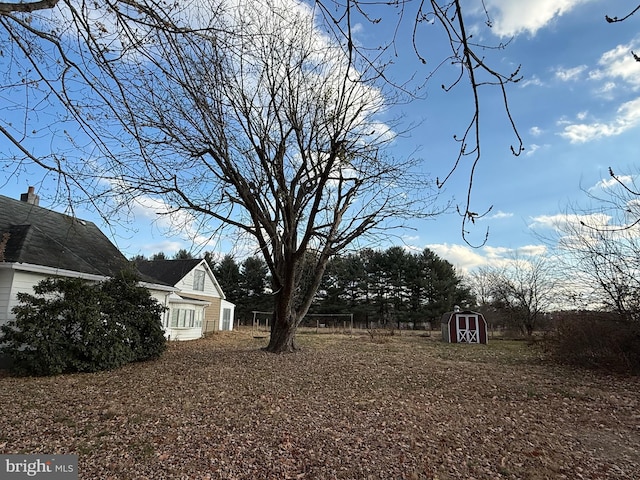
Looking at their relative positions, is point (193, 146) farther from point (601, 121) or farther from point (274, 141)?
point (601, 121)

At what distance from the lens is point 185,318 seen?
18.7 m

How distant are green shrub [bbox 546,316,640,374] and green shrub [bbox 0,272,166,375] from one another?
11696 mm

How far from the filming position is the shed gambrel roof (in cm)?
977

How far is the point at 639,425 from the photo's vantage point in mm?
5562

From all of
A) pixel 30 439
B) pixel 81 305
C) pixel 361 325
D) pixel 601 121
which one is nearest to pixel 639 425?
pixel 601 121

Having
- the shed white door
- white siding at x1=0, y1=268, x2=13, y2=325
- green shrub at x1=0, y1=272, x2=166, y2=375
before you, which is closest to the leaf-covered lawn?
green shrub at x1=0, y1=272, x2=166, y2=375

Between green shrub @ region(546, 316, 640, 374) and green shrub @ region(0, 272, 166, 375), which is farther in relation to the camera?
green shrub @ region(546, 316, 640, 374)

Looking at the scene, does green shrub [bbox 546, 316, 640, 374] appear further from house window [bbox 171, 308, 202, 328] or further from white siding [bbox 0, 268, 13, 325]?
house window [bbox 171, 308, 202, 328]

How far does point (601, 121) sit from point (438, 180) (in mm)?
2385

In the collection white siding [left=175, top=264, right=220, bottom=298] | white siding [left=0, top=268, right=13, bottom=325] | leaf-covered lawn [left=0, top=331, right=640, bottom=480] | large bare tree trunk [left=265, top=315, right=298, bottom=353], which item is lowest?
leaf-covered lawn [left=0, top=331, right=640, bottom=480]

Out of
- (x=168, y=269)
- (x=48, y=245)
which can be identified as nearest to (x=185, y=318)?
(x=168, y=269)

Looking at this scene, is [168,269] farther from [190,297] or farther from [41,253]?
[41,253]

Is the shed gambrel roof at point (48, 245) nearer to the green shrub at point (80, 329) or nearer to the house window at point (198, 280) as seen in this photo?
the green shrub at point (80, 329)

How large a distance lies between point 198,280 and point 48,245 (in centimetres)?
1190
